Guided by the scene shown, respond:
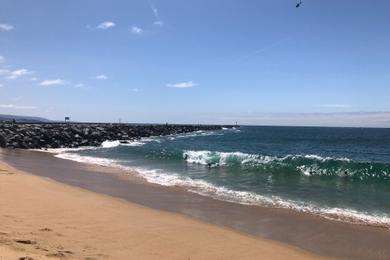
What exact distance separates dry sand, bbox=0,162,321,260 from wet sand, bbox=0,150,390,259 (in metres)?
0.66

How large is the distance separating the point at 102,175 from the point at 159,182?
3.19 meters

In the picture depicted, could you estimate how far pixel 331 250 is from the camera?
841 centimetres

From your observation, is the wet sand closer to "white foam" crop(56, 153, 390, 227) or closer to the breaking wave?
"white foam" crop(56, 153, 390, 227)

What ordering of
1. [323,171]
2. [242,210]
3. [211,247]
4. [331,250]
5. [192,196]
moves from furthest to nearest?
[323,171] → [192,196] → [242,210] → [331,250] → [211,247]

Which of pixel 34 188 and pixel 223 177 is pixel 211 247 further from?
pixel 223 177

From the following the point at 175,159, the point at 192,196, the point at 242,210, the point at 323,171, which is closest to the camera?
the point at 242,210

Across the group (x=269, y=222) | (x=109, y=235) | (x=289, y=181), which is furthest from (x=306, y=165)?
(x=109, y=235)

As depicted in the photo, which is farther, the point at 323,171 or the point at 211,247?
the point at 323,171

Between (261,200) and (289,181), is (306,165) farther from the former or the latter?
(261,200)

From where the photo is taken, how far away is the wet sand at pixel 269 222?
343 inches

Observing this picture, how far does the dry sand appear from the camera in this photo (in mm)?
6641

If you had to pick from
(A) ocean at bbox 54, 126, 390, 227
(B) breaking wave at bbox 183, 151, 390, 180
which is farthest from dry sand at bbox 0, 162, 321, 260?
(B) breaking wave at bbox 183, 151, 390, 180

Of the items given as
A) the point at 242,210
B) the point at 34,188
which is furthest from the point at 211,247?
the point at 34,188

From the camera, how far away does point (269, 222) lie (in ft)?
35.2
